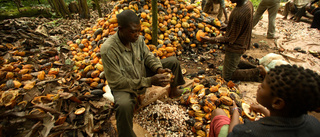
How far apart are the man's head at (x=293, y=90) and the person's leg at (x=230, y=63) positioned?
185 cm

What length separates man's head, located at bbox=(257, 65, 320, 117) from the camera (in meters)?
0.81

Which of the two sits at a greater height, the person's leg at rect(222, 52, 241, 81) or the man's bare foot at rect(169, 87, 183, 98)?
the person's leg at rect(222, 52, 241, 81)

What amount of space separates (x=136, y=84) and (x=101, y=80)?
3.95 ft

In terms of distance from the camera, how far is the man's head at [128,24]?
5.35ft

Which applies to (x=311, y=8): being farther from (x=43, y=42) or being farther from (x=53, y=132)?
(x=43, y=42)

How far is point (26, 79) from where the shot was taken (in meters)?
2.62

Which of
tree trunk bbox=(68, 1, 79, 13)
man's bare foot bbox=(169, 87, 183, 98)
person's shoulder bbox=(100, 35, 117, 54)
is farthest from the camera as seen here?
tree trunk bbox=(68, 1, 79, 13)

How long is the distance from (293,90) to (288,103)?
0.34 ft

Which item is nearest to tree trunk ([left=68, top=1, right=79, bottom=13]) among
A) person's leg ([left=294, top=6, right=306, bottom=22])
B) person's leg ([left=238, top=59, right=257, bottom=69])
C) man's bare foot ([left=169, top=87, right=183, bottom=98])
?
man's bare foot ([left=169, top=87, right=183, bottom=98])

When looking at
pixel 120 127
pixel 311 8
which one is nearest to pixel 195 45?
pixel 120 127

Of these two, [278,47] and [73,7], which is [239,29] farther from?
[73,7]

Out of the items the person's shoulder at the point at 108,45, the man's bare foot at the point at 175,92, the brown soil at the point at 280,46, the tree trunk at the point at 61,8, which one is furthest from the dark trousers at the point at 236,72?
the tree trunk at the point at 61,8

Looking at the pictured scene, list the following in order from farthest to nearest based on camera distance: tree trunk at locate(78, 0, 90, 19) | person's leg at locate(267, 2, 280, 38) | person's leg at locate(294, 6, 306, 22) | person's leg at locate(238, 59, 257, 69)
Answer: person's leg at locate(294, 6, 306, 22), tree trunk at locate(78, 0, 90, 19), person's leg at locate(267, 2, 280, 38), person's leg at locate(238, 59, 257, 69)

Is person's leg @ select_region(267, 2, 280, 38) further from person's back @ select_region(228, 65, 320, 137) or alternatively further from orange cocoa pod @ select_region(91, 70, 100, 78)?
orange cocoa pod @ select_region(91, 70, 100, 78)
